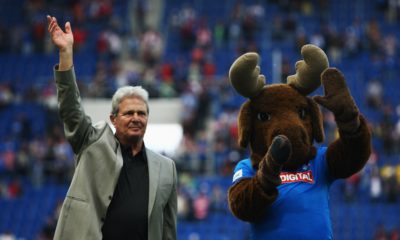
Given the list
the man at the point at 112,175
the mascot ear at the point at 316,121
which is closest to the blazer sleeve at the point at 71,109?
the man at the point at 112,175

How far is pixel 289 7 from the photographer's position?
25.4 m

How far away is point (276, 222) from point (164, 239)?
767 millimetres

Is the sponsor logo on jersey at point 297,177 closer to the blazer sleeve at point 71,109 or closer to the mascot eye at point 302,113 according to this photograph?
the mascot eye at point 302,113

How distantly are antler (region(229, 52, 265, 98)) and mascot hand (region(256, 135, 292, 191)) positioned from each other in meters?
0.50

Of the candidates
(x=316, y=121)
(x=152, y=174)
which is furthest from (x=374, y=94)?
(x=152, y=174)

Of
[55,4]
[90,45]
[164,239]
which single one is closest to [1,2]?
[55,4]

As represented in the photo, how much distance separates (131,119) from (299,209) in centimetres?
115

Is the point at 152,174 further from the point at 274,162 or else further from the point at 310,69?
the point at 310,69

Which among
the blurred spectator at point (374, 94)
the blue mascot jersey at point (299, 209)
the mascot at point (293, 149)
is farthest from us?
the blurred spectator at point (374, 94)

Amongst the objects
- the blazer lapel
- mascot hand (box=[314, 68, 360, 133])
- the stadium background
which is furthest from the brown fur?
the stadium background

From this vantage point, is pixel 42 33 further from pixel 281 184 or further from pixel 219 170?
pixel 281 184

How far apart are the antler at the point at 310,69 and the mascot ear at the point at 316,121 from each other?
0.28 ft

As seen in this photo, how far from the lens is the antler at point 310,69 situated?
187 inches

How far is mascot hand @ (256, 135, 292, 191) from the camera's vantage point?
436 centimetres
